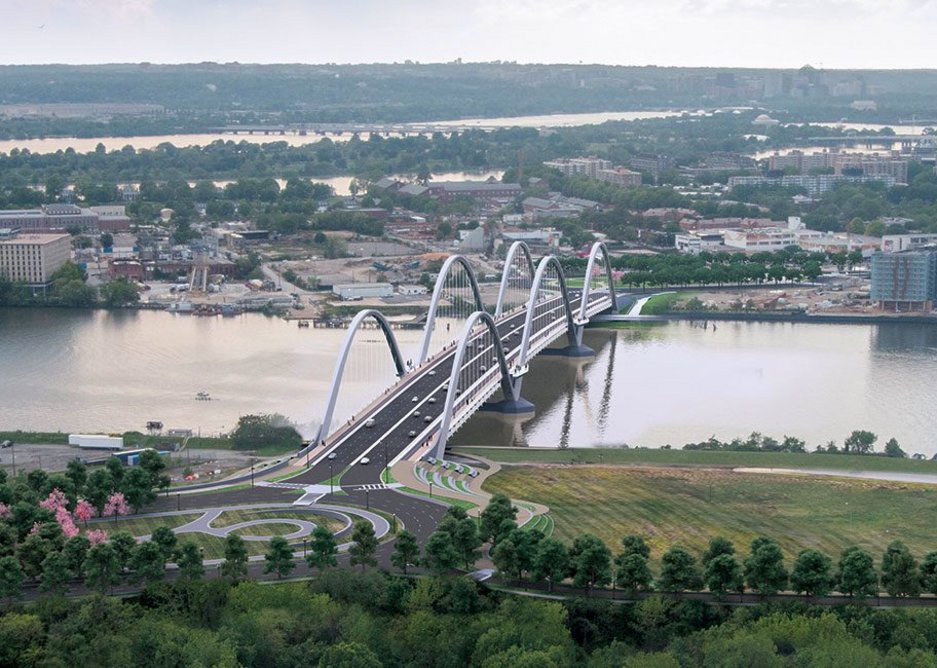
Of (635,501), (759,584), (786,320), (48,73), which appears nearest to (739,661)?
(759,584)

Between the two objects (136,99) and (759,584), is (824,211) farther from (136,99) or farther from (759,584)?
(136,99)

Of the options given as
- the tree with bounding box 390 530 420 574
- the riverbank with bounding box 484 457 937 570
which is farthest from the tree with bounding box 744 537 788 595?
the tree with bounding box 390 530 420 574

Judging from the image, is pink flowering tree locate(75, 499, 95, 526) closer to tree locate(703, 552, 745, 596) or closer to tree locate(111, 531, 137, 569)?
tree locate(111, 531, 137, 569)

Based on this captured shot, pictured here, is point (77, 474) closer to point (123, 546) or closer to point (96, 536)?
point (96, 536)

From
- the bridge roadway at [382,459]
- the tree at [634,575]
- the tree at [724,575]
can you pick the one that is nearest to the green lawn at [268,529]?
the bridge roadway at [382,459]

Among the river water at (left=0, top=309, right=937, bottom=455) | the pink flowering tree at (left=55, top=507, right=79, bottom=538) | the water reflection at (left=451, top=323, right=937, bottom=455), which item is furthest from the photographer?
the river water at (left=0, top=309, right=937, bottom=455)

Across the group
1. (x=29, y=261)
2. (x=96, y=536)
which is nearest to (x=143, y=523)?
(x=96, y=536)

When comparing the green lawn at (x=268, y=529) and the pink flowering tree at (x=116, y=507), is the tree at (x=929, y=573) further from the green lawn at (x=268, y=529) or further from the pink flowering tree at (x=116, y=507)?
the pink flowering tree at (x=116, y=507)
